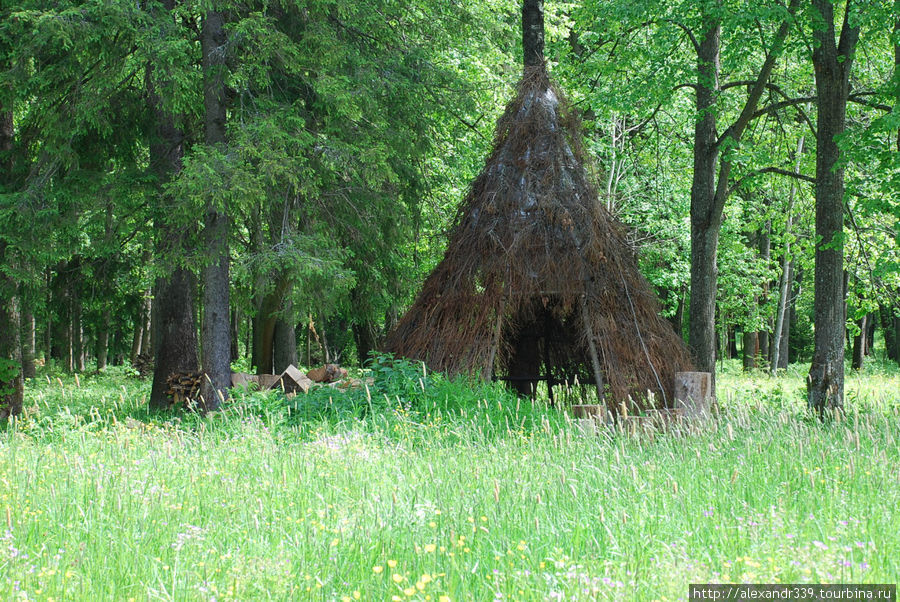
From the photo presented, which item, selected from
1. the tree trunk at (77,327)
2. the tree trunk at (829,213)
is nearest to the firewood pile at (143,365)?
the tree trunk at (77,327)

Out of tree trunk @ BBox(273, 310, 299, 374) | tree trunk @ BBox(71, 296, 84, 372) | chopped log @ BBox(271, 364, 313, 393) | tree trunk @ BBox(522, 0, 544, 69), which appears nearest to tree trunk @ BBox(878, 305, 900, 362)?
tree trunk @ BBox(273, 310, 299, 374)

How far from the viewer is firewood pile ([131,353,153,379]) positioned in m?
21.5

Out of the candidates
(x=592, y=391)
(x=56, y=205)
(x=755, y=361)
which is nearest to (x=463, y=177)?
(x=592, y=391)

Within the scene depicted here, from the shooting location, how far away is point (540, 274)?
8445mm

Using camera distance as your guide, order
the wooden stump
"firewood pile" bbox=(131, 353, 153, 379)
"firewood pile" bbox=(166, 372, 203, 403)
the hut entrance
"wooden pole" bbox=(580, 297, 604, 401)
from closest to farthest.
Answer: the wooden stump < "wooden pole" bbox=(580, 297, 604, 401) < the hut entrance < "firewood pile" bbox=(166, 372, 203, 403) < "firewood pile" bbox=(131, 353, 153, 379)

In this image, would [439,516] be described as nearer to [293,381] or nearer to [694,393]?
[694,393]

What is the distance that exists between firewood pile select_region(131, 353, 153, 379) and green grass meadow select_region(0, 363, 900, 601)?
1579 centimetres

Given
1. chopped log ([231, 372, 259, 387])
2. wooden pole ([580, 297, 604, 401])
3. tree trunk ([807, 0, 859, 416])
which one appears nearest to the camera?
wooden pole ([580, 297, 604, 401])

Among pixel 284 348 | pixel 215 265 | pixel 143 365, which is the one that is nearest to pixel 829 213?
pixel 215 265

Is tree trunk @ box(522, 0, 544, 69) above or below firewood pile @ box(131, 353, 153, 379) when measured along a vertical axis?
above

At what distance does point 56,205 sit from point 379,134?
4123mm

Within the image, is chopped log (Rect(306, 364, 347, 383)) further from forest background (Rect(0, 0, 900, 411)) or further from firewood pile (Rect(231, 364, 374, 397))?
forest background (Rect(0, 0, 900, 411))

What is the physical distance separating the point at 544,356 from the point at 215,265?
4.63m

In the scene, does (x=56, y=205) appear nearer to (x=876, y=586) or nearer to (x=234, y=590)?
(x=234, y=590)
